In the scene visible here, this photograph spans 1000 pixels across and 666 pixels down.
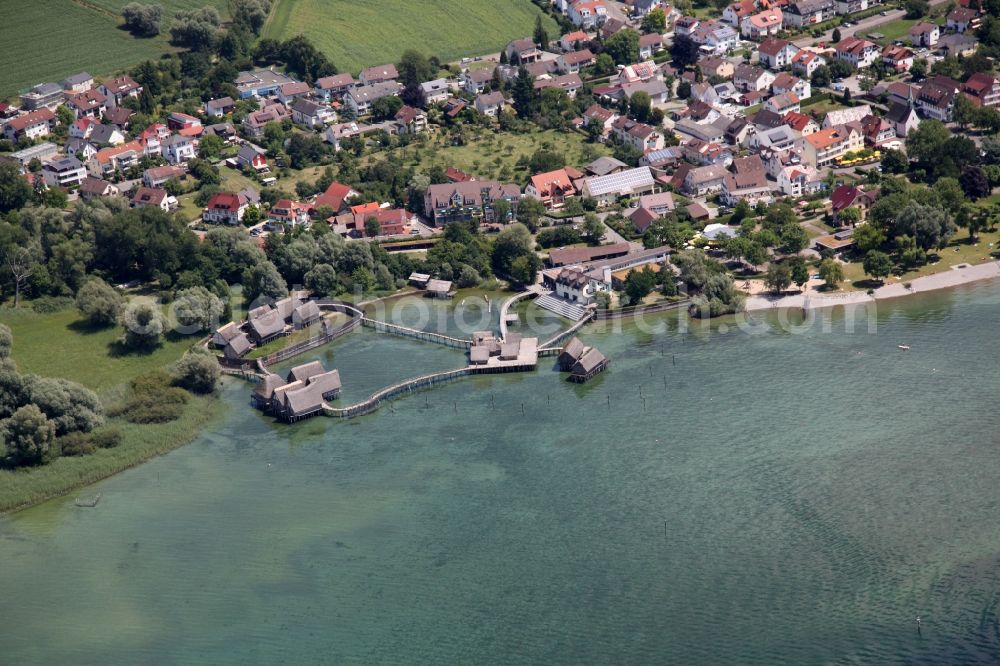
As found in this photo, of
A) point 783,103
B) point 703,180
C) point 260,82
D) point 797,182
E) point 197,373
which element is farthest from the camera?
point 260,82

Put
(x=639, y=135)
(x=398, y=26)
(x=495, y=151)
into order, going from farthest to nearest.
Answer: (x=398, y=26), (x=495, y=151), (x=639, y=135)

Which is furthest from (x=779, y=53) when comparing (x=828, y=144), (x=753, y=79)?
(x=828, y=144)

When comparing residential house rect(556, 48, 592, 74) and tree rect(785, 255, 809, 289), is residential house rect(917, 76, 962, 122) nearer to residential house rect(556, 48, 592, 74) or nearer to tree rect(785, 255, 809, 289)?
tree rect(785, 255, 809, 289)

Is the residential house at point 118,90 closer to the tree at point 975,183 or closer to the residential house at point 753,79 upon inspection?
the residential house at point 753,79

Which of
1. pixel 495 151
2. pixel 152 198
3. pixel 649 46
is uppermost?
pixel 649 46

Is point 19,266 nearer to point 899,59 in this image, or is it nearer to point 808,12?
point 899,59
